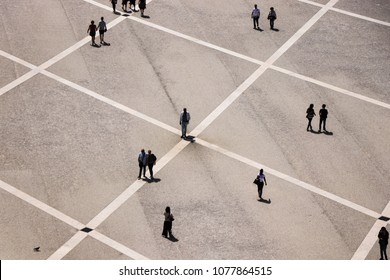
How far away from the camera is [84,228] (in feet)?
102

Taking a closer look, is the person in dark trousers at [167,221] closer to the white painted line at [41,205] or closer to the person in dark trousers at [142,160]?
the white painted line at [41,205]

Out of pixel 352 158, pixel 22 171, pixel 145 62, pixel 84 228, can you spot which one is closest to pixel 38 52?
pixel 145 62

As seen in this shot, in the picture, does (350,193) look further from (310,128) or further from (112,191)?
(112,191)

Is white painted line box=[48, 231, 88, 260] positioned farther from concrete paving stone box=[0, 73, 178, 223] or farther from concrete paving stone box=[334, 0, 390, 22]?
concrete paving stone box=[334, 0, 390, 22]

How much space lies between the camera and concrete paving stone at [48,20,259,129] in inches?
1537

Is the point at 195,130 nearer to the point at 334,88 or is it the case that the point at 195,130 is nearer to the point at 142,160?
the point at 142,160

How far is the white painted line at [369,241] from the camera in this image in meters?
30.6

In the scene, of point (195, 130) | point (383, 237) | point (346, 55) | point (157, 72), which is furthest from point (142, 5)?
point (383, 237)

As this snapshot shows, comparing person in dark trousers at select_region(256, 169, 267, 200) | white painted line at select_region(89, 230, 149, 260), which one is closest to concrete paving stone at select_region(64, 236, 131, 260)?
white painted line at select_region(89, 230, 149, 260)

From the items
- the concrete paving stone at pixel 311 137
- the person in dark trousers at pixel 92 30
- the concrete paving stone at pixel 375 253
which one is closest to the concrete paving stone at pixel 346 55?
the concrete paving stone at pixel 311 137

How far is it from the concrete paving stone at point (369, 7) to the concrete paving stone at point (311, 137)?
9.38 meters

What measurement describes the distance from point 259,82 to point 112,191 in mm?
11283

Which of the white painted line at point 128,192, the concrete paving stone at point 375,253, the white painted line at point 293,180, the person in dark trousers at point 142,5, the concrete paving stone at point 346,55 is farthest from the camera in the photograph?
the person in dark trousers at point 142,5

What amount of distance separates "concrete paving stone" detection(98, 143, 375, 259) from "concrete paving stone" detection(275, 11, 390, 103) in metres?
9.34
